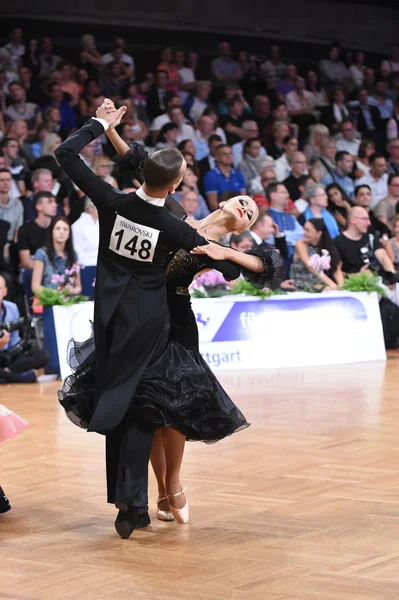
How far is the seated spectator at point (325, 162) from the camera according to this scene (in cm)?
1420

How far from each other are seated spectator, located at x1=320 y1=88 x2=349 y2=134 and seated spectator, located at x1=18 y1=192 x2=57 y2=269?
6.64m

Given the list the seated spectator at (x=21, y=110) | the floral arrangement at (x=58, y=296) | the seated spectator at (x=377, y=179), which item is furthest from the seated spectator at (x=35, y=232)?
the seated spectator at (x=377, y=179)

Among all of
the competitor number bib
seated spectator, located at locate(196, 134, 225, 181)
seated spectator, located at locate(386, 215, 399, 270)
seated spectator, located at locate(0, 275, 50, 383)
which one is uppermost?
the competitor number bib

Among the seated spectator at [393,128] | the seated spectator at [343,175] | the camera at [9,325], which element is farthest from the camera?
the seated spectator at [393,128]

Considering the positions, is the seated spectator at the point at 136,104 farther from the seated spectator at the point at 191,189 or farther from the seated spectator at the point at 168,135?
the seated spectator at the point at 191,189

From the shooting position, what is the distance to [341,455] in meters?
5.98

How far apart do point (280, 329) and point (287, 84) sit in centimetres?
717

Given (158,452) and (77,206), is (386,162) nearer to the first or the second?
(77,206)

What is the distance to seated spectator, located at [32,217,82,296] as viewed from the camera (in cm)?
997

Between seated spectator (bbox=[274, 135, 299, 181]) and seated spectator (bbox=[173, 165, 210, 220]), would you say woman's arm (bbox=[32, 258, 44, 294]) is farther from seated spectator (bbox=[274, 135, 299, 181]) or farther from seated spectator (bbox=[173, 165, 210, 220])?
seated spectator (bbox=[274, 135, 299, 181])

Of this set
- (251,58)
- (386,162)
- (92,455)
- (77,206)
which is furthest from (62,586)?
(251,58)

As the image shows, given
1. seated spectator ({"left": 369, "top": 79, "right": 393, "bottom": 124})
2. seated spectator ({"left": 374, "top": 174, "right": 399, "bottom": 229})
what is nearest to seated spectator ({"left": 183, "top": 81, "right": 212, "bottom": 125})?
seated spectator ({"left": 374, "top": 174, "right": 399, "bottom": 229})

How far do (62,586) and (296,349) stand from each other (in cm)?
653

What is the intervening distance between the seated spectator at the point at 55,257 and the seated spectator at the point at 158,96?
4462 millimetres
